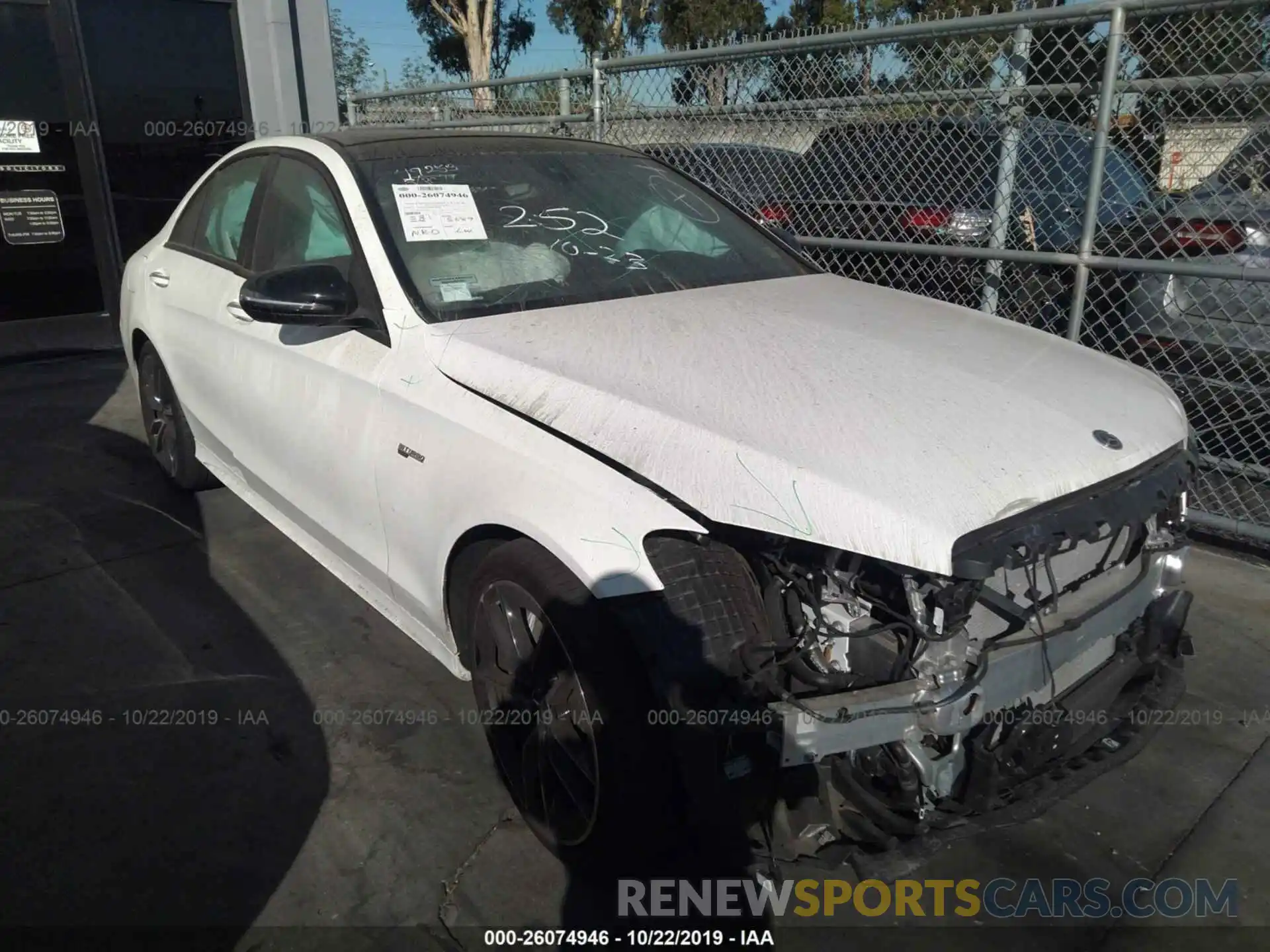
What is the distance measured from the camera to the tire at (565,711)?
2.13 m

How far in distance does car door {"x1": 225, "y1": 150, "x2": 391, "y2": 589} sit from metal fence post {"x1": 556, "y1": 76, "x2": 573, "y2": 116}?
331cm

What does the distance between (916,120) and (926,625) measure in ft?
12.6

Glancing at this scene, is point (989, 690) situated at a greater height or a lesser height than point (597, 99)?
lesser

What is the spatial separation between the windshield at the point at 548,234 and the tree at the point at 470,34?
98.1 feet

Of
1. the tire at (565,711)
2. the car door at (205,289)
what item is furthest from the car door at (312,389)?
the tire at (565,711)

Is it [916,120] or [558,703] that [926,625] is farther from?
[916,120]

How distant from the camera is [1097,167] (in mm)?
4125

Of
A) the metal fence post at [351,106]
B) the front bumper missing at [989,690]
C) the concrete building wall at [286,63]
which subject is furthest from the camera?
the metal fence post at [351,106]

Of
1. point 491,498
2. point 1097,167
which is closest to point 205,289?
point 491,498

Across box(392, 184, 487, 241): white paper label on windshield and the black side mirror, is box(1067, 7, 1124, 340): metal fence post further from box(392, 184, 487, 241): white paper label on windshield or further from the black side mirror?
the black side mirror

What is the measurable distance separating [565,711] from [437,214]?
5.28 feet

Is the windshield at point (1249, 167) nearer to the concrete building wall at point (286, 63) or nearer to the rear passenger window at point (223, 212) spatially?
the rear passenger window at point (223, 212)

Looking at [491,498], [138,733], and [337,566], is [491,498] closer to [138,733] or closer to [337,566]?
[337,566]

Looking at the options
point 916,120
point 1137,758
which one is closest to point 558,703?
point 1137,758
